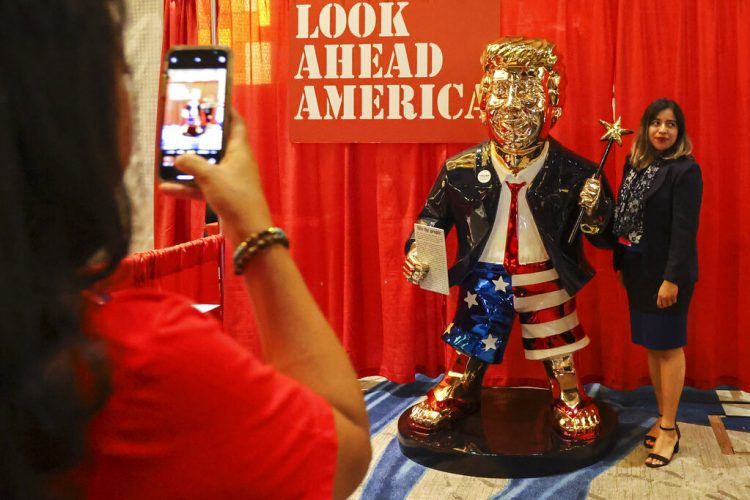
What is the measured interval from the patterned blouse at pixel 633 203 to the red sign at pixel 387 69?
75 centimetres

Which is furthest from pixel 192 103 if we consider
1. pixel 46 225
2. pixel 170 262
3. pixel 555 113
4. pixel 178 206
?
pixel 178 206

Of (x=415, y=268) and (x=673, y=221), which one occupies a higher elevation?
(x=673, y=221)

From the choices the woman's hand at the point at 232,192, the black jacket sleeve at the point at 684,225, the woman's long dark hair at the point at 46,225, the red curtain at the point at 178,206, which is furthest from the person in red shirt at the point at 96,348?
the red curtain at the point at 178,206

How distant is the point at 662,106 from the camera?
2943mm

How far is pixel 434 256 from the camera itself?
3.07 m

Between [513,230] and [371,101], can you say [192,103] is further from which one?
[371,101]

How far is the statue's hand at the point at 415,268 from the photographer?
3066 mm

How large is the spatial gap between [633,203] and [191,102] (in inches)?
94.0

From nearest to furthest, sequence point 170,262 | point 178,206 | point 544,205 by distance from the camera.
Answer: point 170,262
point 544,205
point 178,206

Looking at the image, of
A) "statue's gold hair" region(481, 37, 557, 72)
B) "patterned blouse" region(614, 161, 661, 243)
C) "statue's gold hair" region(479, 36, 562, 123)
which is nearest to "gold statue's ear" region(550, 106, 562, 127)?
"statue's gold hair" region(479, 36, 562, 123)

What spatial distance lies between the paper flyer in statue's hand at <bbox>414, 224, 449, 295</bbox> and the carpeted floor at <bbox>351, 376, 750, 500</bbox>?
0.70 metres

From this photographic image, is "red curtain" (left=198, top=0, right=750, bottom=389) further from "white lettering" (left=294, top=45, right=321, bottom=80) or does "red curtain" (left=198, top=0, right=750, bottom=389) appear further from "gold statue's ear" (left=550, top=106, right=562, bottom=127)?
"gold statue's ear" (left=550, top=106, right=562, bottom=127)

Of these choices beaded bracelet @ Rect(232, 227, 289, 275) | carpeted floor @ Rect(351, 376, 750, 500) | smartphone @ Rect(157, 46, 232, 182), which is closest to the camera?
beaded bracelet @ Rect(232, 227, 289, 275)

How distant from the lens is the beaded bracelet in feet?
2.32
